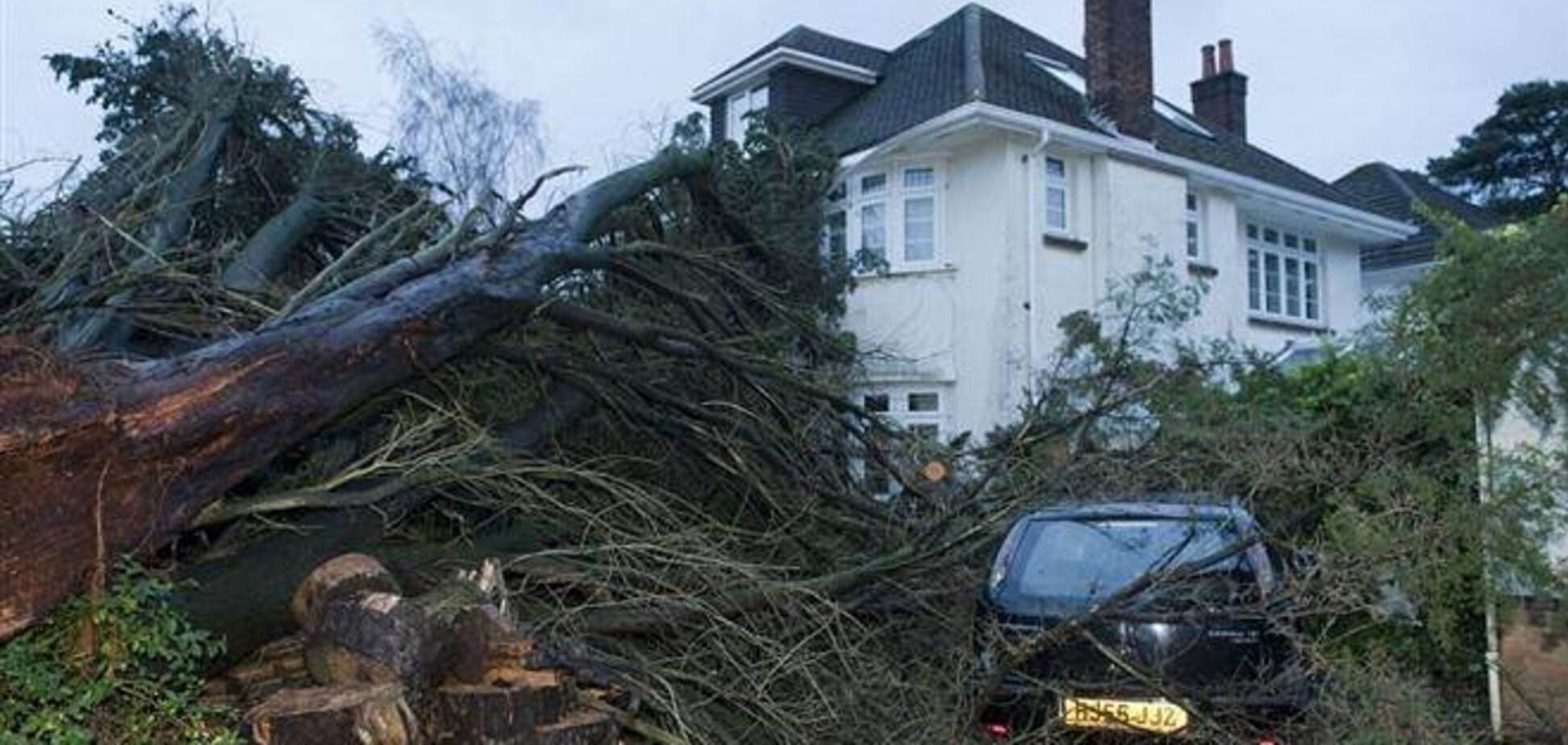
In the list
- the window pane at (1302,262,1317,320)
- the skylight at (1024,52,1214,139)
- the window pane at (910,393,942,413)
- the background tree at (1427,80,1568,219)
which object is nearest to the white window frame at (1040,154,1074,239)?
the skylight at (1024,52,1214,139)

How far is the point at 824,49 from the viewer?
19719 mm

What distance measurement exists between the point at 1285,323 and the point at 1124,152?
512cm

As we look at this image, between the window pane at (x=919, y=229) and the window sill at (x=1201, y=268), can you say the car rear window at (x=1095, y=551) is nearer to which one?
the window pane at (x=919, y=229)

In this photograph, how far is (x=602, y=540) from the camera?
5.32 meters

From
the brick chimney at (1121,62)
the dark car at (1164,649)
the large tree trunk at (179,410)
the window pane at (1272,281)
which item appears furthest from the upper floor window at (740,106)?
the large tree trunk at (179,410)

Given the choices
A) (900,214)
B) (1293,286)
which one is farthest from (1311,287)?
(900,214)

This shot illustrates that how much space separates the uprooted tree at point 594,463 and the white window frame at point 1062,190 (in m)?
8.97

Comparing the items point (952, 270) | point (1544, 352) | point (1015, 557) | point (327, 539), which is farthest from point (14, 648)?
point (952, 270)

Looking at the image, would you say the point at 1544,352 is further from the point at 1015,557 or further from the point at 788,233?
the point at 788,233

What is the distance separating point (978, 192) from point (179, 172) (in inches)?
442

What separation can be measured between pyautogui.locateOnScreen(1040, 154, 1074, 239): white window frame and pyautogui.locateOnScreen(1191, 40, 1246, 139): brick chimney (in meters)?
7.91

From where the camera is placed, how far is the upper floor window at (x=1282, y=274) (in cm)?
2002

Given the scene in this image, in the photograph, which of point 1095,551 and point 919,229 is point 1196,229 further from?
point 1095,551

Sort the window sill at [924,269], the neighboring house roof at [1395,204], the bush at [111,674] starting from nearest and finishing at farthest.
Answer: the bush at [111,674] < the window sill at [924,269] < the neighboring house roof at [1395,204]
